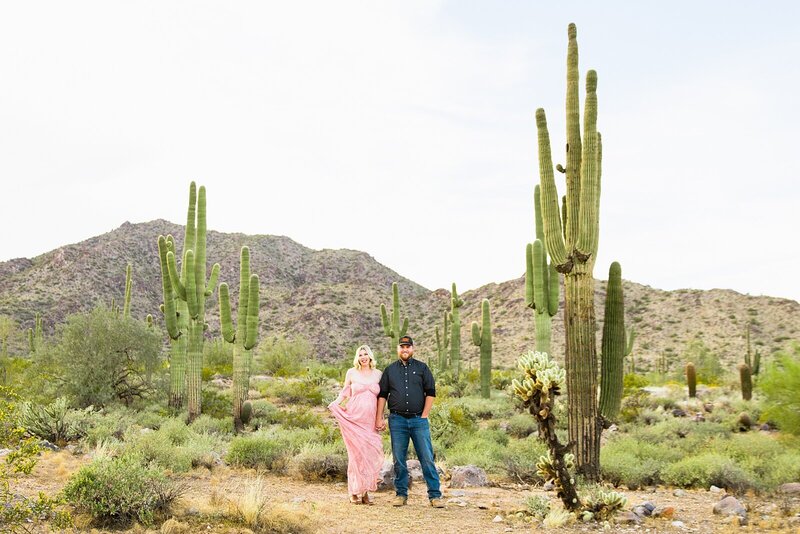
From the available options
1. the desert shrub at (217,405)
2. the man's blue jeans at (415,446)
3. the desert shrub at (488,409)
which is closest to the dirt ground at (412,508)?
the man's blue jeans at (415,446)

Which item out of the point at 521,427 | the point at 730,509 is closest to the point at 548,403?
the point at 730,509

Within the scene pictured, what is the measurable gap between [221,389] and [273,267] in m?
50.1

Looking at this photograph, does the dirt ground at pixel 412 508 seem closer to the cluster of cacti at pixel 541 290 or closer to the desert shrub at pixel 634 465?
the desert shrub at pixel 634 465

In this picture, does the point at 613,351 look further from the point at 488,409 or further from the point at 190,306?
the point at 190,306

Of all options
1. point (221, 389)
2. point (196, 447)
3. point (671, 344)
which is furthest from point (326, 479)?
point (671, 344)

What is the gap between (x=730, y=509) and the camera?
7551 millimetres

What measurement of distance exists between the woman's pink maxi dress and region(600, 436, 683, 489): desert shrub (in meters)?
3.77

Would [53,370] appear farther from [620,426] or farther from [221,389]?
[620,426]

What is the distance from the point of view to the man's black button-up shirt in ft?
25.4

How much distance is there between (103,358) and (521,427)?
10.5m

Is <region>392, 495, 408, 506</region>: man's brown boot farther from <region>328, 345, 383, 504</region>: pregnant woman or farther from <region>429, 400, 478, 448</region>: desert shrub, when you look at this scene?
<region>429, 400, 478, 448</region>: desert shrub

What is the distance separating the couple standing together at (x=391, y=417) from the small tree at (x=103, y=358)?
413 inches

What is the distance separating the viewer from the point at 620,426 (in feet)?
52.9

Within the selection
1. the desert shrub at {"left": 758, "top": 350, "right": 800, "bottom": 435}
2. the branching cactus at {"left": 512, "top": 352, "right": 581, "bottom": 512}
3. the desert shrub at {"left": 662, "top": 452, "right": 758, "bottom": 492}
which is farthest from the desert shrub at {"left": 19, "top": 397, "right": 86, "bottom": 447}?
the desert shrub at {"left": 758, "top": 350, "right": 800, "bottom": 435}
